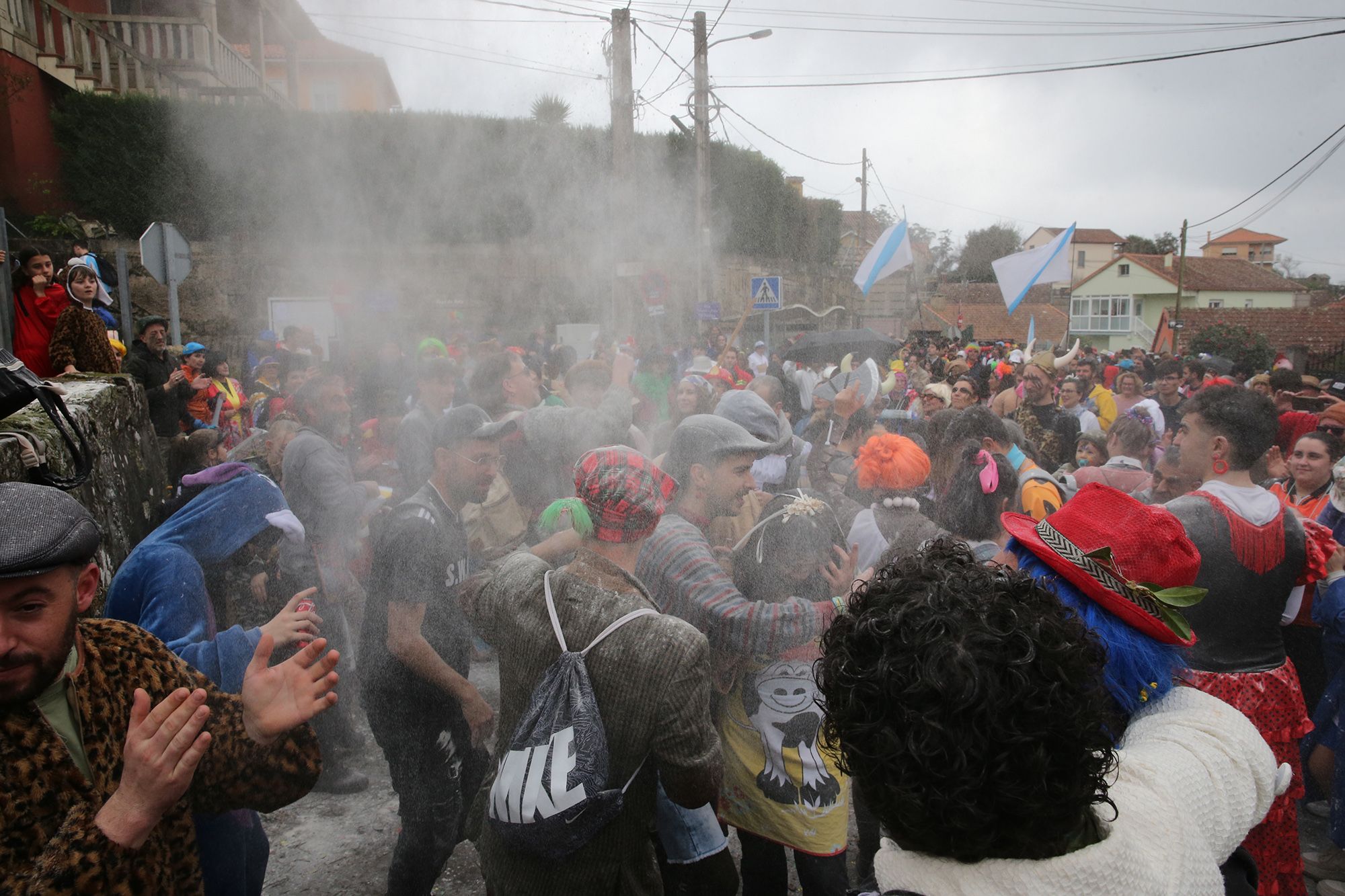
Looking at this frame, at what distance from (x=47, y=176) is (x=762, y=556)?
1533 centimetres

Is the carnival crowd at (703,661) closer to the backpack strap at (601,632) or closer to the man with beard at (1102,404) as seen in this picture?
the backpack strap at (601,632)

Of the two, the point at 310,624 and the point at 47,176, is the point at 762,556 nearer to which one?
the point at 310,624

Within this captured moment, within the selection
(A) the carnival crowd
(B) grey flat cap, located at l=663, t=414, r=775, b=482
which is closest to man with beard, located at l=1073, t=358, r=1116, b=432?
(A) the carnival crowd

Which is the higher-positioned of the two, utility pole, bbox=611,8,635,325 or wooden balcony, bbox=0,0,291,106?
wooden balcony, bbox=0,0,291,106

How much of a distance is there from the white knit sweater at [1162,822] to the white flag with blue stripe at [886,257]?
7.53 metres

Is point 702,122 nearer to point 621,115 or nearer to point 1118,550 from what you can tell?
point 621,115

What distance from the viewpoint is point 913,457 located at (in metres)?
2.70

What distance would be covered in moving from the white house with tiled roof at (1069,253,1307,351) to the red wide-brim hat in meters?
50.0

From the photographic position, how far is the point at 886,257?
854cm

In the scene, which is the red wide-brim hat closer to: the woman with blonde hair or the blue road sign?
the woman with blonde hair

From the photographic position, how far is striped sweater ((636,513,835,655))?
2.00 metres

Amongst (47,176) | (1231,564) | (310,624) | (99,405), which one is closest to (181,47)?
(47,176)

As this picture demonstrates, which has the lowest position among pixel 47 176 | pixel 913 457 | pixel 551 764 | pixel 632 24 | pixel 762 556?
pixel 551 764

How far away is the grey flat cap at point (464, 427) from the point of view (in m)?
2.72
